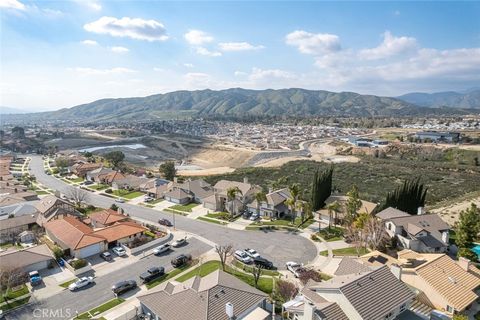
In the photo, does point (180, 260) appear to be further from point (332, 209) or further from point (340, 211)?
point (340, 211)

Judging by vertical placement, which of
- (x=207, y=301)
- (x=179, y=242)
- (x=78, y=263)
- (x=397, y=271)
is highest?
(x=397, y=271)

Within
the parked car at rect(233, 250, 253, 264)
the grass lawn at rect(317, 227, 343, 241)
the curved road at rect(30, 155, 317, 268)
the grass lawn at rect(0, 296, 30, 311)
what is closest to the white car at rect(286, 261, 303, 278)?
the curved road at rect(30, 155, 317, 268)

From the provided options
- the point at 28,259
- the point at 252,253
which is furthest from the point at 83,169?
the point at 252,253

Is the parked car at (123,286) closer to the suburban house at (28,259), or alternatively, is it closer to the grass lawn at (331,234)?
the suburban house at (28,259)

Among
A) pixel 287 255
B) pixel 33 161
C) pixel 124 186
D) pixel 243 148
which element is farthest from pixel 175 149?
pixel 287 255

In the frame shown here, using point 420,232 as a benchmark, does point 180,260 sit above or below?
below

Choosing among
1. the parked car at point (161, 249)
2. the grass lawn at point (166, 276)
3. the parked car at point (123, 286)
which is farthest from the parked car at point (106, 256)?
the grass lawn at point (166, 276)
